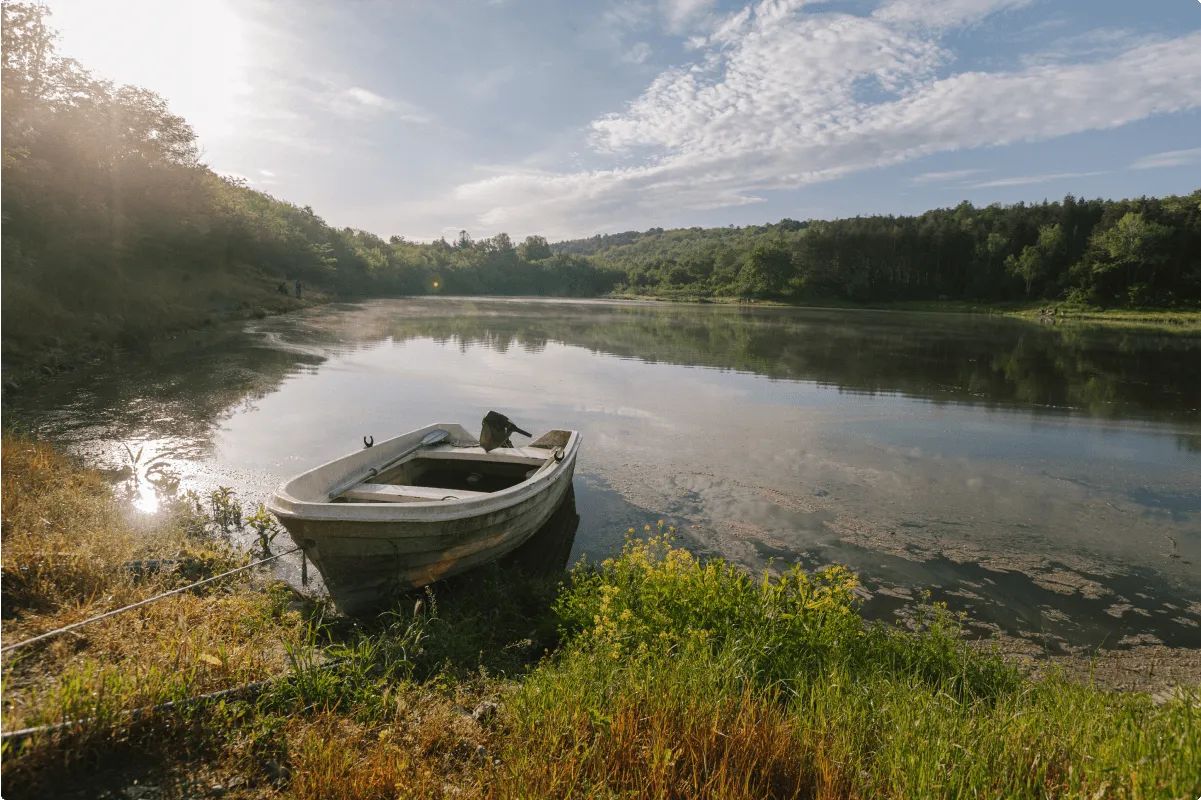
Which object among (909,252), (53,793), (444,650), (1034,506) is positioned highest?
(909,252)

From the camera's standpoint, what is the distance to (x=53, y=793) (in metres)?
3.05

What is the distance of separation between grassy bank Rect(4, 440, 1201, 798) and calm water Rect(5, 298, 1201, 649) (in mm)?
2423

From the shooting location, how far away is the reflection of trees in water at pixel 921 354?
20.5 metres

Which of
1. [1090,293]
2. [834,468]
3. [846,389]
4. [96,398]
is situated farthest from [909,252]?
[96,398]

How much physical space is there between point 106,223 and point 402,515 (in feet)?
119

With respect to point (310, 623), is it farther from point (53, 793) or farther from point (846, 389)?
point (846, 389)

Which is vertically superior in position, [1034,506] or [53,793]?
[53,793]

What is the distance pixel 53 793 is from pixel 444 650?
2656mm

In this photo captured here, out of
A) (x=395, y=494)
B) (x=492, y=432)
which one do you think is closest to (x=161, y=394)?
(x=492, y=432)

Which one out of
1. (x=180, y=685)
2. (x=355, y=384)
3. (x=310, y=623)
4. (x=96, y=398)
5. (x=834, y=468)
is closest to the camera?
(x=180, y=685)

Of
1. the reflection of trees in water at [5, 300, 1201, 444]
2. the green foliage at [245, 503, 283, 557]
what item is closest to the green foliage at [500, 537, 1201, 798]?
the green foliage at [245, 503, 283, 557]

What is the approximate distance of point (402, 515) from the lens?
6.09 m

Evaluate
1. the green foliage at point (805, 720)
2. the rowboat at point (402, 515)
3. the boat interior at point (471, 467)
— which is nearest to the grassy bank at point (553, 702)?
the green foliage at point (805, 720)

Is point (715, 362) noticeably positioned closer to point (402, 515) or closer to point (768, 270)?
point (402, 515)
